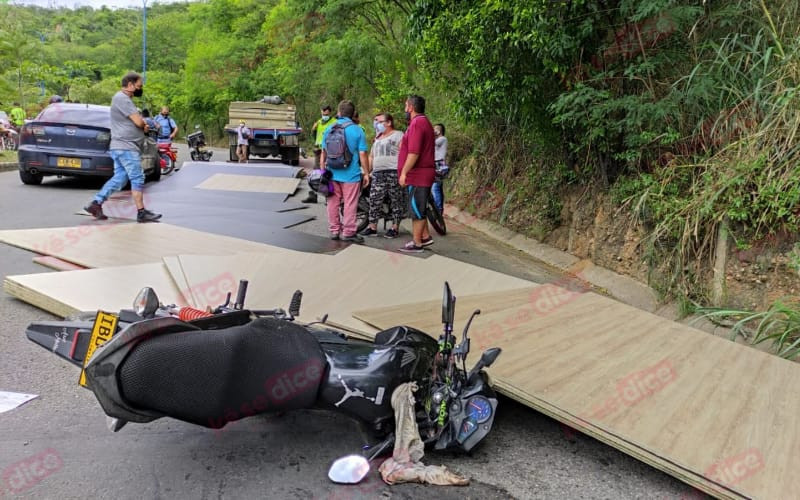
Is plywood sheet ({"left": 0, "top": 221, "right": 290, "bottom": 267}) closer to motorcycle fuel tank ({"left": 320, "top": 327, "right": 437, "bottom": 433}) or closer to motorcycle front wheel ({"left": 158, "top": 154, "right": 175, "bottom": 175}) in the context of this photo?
motorcycle fuel tank ({"left": 320, "top": 327, "right": 437, "bottom": 433})

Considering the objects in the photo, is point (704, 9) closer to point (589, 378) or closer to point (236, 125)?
point (589, 378)

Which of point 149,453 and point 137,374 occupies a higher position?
point 137,374

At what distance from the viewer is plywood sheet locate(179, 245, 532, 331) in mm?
4453

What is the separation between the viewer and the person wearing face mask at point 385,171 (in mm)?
8336

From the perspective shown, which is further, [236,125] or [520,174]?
[236,125]

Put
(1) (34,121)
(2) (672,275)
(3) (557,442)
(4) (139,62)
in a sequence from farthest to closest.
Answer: (4) (139,62)
(1) (34,121)
(2) (672,275)
(3) (557,442)

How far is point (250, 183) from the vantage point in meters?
13.2

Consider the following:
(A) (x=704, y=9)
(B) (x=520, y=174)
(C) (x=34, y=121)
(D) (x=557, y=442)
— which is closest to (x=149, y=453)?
(D) (x=557, y=442)

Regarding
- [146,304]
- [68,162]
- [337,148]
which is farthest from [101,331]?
[68,162]

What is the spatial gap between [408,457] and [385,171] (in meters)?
6.13

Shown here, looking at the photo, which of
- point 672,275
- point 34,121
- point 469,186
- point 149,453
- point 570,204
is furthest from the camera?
point 469,186

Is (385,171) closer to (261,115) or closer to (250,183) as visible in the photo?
(250,183)

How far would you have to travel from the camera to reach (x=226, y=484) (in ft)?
8.64

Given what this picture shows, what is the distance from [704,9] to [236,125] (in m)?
16.9
